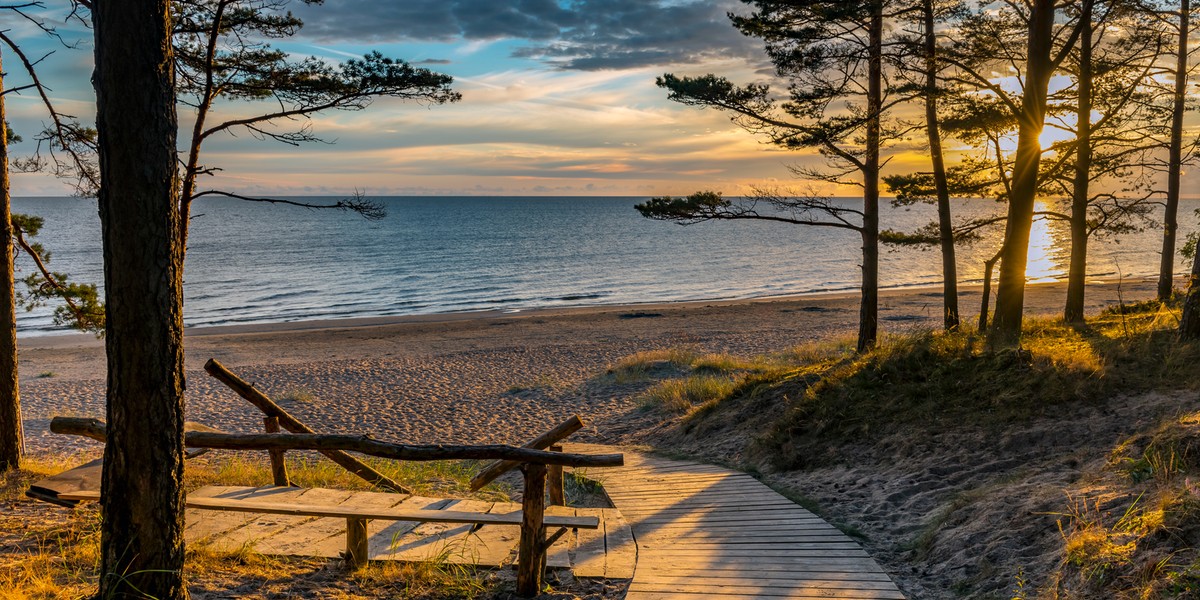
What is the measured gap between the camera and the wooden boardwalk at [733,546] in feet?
16.2

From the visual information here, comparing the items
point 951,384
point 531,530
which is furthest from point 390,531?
point 951,384

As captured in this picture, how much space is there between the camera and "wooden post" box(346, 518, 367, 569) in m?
5.41

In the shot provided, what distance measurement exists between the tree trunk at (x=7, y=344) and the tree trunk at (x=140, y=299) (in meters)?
5.72

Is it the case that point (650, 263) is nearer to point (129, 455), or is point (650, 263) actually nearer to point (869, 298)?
point (869, 298)

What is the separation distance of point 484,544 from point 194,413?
1310cm

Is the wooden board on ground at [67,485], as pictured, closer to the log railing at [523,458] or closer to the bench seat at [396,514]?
the bench seat at [396,514]

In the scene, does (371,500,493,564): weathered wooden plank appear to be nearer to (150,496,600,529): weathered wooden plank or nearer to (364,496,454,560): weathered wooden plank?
(364,496,454,560): weathered wooden plank

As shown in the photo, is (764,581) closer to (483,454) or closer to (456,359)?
(483,454)

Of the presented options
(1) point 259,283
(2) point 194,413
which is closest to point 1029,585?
(2) point 194,413

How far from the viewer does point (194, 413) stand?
54.3 ft

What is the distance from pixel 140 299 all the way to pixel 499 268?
55.8 meters

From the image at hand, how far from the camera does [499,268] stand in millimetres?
59344

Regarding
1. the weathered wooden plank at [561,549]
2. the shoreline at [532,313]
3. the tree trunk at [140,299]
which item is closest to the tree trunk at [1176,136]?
the shoreline at [532,313]

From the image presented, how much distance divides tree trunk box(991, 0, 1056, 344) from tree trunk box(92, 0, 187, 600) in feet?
33.6
